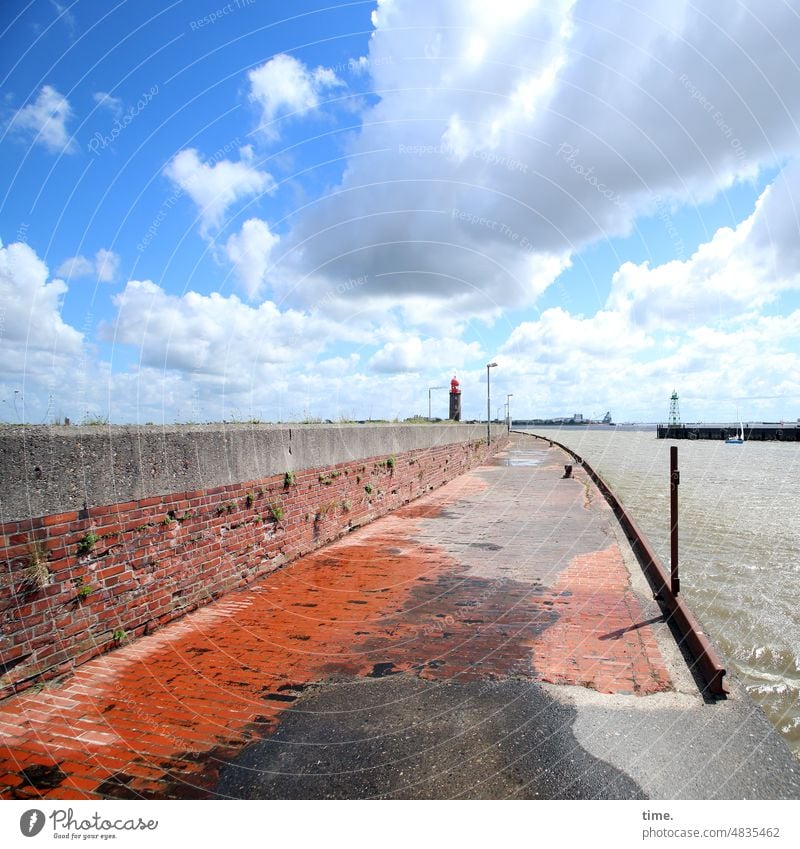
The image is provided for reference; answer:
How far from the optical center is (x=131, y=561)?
4.09 metres

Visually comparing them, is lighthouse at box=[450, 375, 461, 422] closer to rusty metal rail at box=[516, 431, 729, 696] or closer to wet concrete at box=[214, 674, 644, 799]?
rusty metal rail at box=[516, 431, 729, 696]

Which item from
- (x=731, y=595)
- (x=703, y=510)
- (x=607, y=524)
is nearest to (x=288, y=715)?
(x=731, y=595)

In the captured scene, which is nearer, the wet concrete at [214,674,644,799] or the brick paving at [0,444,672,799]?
the wet concrete at [214,674,644,799]

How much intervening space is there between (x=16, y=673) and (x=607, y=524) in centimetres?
808

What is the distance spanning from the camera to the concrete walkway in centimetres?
249

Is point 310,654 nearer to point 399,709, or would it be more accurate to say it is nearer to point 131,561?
point 399,709

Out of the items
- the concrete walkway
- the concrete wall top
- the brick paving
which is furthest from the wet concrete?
the concrete wall top

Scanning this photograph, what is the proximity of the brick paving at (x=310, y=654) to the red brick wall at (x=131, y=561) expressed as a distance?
183mm

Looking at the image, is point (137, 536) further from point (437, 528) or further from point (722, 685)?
point (437, 528)

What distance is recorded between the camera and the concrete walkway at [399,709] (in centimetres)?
249

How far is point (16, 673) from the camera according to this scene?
3236 mm

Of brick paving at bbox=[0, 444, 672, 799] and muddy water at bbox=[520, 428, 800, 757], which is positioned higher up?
brick paving at bbox=[0, 444, 672, 799]

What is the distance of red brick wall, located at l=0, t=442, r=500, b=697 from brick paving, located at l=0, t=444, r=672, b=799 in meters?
0.18

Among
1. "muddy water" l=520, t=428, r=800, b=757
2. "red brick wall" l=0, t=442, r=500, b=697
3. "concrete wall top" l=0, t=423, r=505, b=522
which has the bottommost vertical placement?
"muddy water" l=520, t=428, r=800, b=757
